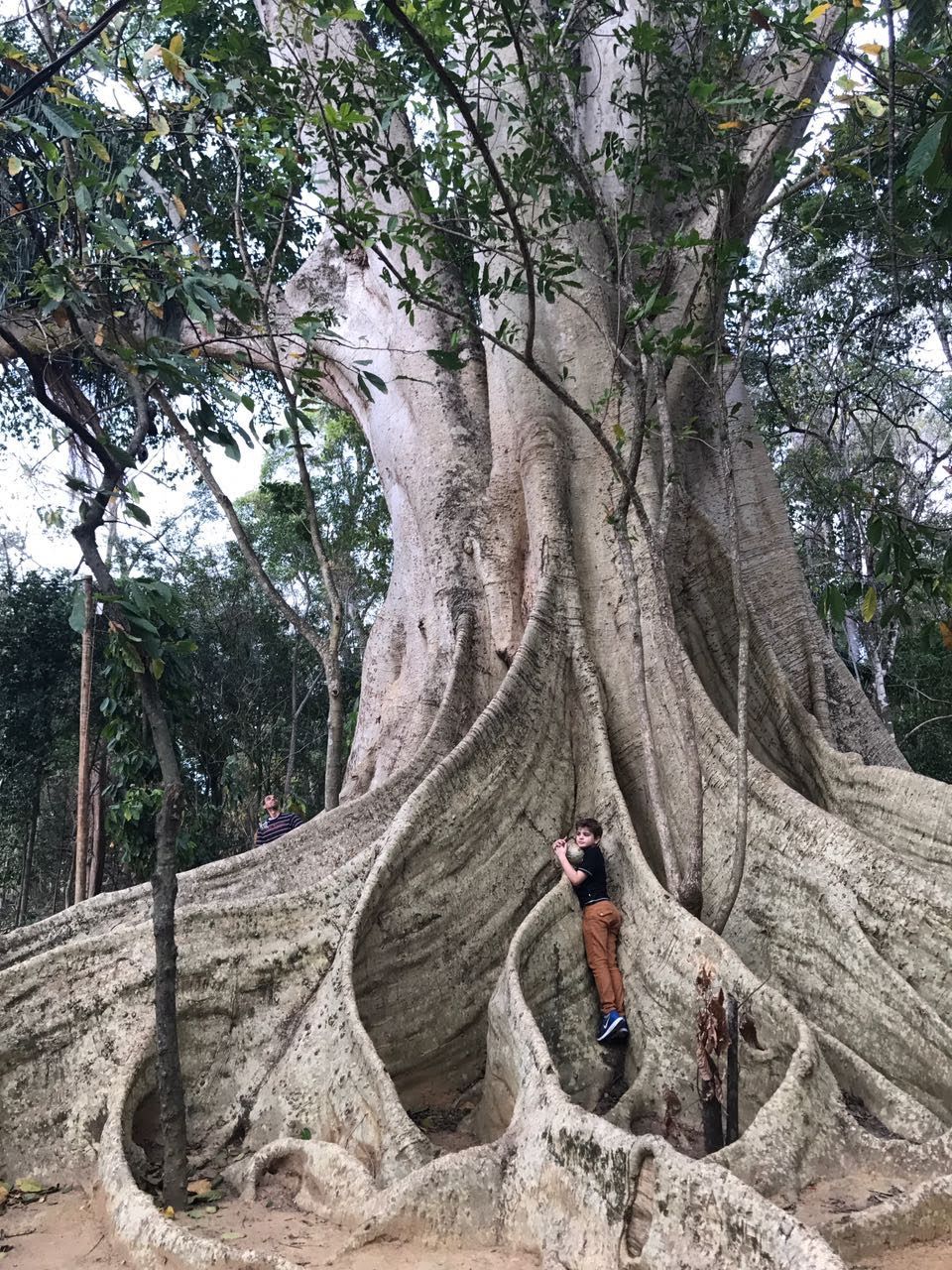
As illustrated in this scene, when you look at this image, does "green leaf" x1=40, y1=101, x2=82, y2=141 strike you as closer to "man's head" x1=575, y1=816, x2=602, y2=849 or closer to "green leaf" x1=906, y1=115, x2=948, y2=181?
"green leaf" x1=906, y1=115, x2=948, y2=181

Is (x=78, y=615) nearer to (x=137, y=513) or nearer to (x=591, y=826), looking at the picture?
(x=137, y=513)

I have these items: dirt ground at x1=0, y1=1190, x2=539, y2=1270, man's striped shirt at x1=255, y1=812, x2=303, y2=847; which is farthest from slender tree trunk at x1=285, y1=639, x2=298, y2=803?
dirt ground at x1=0, y1=1190, x2=539, y2=1270

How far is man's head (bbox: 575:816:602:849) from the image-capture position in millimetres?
4453

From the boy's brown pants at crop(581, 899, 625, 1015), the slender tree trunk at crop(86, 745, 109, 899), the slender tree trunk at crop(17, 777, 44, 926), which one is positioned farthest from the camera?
the slender tree trunk at crop(17, 777, 44, 926)

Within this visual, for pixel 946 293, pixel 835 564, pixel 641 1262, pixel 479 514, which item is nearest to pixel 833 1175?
pixel 641 1262

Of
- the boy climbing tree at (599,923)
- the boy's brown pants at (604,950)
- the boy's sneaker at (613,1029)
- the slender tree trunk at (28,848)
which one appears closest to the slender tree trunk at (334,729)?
the boy climbing tree at (599,923)

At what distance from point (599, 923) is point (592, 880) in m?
0.19

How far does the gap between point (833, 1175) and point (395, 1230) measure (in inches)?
49.2

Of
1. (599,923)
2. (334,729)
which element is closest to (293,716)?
(334,729)

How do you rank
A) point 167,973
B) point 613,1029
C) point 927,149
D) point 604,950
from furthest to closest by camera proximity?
point 604,950 < point 613,1029 < point 167,973 < point 927,149

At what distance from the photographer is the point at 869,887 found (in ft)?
13.2

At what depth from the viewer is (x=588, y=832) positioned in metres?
4.46

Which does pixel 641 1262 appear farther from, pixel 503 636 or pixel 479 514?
pixel 479 514

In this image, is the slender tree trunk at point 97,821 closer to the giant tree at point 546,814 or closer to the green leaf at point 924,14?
the giant tree at point 546,814
